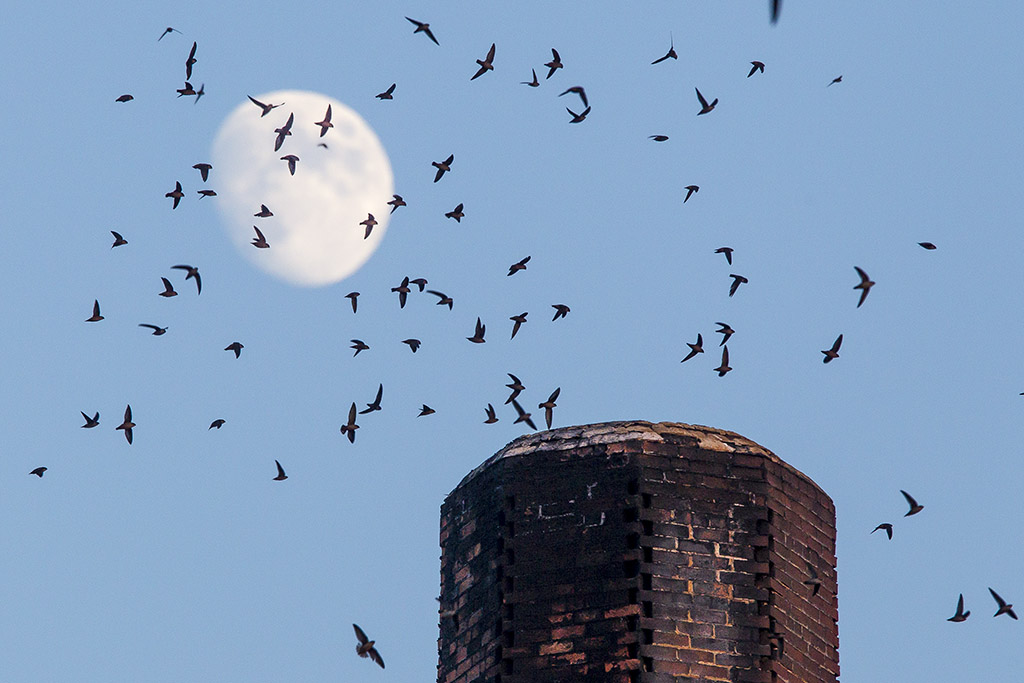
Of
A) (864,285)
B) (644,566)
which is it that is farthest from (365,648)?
(864,285)

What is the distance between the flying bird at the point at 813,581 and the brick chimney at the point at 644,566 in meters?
0.02

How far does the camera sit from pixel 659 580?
1120 cm

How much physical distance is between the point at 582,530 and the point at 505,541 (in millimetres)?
686

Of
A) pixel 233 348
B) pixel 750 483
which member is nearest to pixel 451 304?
pixel 233 348

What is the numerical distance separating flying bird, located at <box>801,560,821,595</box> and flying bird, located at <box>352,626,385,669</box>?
3.38 meters

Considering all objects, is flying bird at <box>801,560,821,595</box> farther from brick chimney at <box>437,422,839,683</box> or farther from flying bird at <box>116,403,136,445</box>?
flying bird at <box>116,403,136,445</box>

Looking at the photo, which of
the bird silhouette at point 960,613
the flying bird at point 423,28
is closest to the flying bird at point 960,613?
the bird silhouette at point 960,613

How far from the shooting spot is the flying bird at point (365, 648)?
1170cm

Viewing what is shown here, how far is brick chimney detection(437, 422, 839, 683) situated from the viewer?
439 inches

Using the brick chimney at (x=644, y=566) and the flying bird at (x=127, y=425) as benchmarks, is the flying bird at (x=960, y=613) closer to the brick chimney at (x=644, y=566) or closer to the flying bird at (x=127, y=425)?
the brick chimney at (x=644, y=566)

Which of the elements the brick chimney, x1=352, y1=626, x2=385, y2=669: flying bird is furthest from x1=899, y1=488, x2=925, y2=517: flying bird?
x1=352, y1=626, x2=385, y2=669: flying bird

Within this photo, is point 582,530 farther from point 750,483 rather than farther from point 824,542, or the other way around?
point 824,542

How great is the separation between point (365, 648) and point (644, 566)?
2.29 meters

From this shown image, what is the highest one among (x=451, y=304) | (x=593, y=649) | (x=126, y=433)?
(x=451, y=304)
